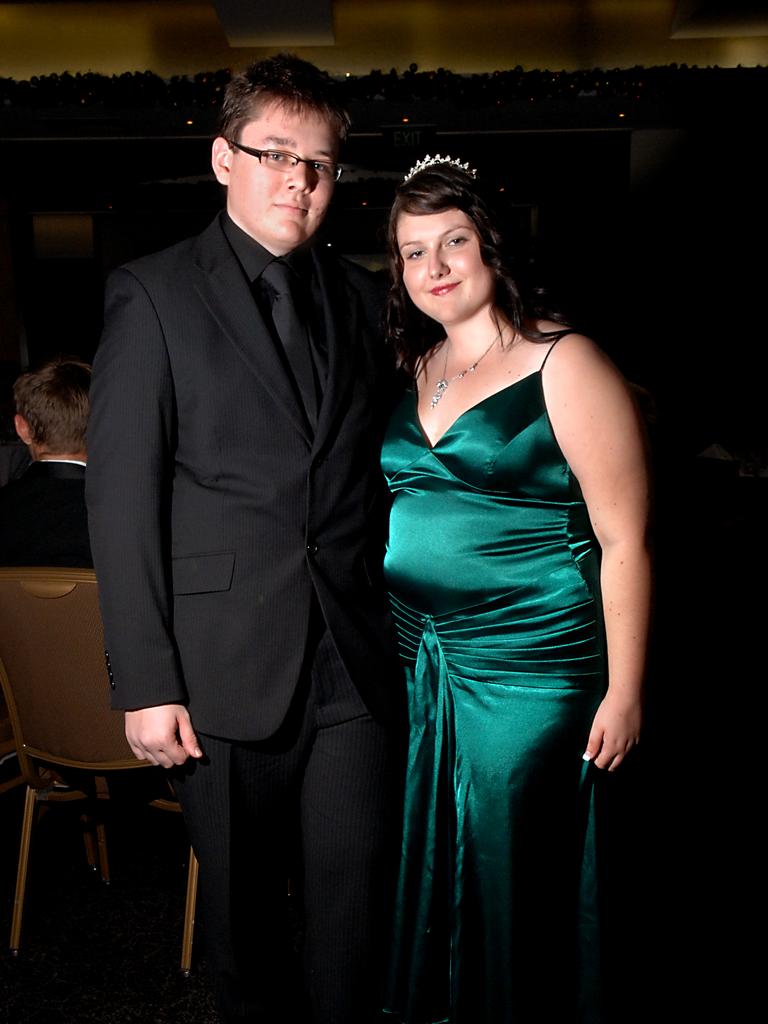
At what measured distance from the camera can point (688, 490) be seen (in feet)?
12.0

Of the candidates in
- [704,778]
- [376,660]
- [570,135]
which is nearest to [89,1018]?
[376,660]

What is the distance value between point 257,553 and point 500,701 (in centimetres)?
52

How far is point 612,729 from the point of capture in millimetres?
1724

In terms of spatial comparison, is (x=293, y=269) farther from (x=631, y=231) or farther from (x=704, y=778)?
(x=631, y=231)

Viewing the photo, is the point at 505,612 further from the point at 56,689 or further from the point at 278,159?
the point at 56,689

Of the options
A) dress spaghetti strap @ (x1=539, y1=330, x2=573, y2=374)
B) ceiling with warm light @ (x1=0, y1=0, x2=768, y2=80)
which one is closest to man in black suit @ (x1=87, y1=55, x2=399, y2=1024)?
dress spaghetti strap @ (x1=539, y1=330, x2=573, y2=374)

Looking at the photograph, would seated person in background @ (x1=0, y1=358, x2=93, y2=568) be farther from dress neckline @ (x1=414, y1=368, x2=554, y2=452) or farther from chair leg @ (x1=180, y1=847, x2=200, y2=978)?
dress neckline @ (x1=414, y1=368, x2=554, y2=452)

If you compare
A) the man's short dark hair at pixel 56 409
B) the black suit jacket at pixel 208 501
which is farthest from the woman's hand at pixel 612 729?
the man's short dark hair at pixel 56 409

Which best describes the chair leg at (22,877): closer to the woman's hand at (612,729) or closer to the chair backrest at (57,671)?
the chair backrest at (57,671)

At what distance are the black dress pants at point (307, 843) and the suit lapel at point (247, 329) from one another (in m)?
0.40

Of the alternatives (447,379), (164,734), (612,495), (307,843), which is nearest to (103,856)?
(307,843)

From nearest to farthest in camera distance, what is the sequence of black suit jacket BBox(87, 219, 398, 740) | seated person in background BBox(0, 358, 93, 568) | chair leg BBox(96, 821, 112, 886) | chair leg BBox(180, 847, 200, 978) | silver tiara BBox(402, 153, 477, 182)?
black suit jacket BBox(87, 219, 398, 740)
silver tiara BBox(402, 153, 477, 182)
chair leg BBox(180, 847, 200, 978)
seated person in background BBox(0, 358, 93, 568)
chair leg BBox(96, 821, 112, 886)

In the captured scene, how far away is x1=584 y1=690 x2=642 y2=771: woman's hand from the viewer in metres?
1.72

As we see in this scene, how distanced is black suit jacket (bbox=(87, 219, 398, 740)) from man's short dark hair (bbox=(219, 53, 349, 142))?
0.24 m
